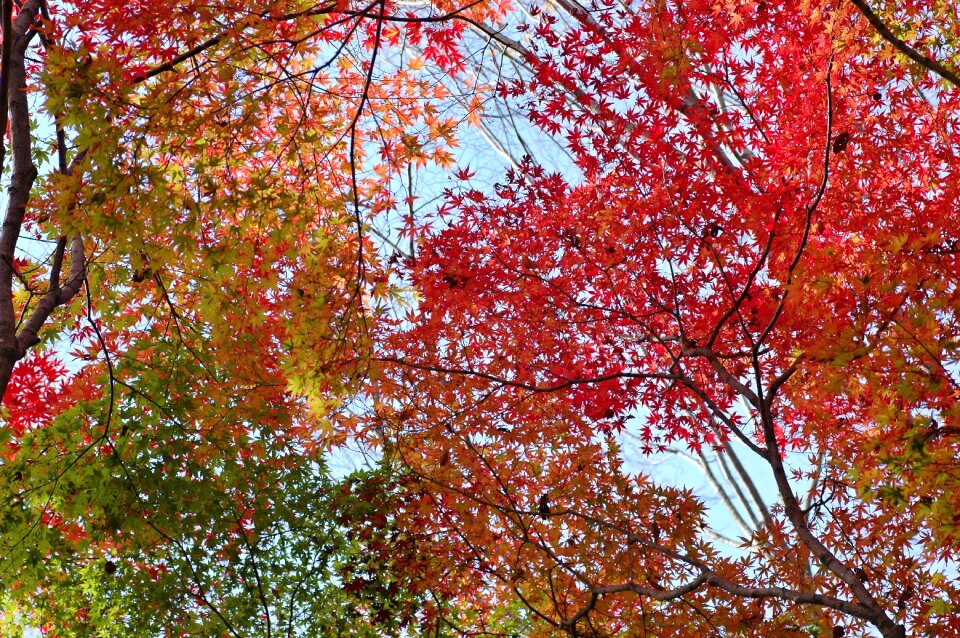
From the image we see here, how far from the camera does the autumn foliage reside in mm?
4285

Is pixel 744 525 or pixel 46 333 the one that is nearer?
pixel 46 333

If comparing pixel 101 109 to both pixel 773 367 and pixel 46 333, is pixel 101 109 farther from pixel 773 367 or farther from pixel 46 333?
pixel 773 367

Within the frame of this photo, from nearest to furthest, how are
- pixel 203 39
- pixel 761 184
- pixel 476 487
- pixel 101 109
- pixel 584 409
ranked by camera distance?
pixel 101 109 → pixel 203 39 → pixel 761 184 → pixel 476 487 → pixel 584 409

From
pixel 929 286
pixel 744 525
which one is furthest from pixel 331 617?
pixel 744 525

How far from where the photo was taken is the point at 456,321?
638 centimetres

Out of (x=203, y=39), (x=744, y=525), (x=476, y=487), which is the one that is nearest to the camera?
(x=203, y=39)

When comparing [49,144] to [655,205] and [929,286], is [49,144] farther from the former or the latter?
[929,286]

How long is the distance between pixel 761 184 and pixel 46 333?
4.85 metres

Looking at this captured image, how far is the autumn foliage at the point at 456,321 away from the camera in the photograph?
429 cm

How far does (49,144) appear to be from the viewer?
241 inches

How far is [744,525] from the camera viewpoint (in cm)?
1054

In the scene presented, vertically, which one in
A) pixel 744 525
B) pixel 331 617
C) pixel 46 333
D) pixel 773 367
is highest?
pixel 744 525

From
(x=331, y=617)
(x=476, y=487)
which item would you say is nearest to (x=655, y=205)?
(x=476, y=487)

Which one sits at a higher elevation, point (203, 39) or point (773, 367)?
point (773, 367)
